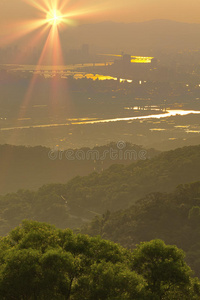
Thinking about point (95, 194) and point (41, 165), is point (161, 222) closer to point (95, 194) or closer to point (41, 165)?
point (95, 194)

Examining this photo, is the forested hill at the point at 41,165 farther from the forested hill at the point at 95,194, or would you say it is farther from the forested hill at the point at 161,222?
the forested hill at the point at 161,222

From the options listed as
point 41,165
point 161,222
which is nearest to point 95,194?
point 161,222

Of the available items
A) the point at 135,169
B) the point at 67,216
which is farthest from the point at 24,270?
the point at 135,169

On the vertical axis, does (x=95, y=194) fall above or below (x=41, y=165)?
below

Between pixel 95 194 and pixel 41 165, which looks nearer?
pixel 95 194

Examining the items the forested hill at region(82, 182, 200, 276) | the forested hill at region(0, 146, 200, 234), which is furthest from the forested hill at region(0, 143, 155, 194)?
the forested hill at region(82, 182, 200, 276)

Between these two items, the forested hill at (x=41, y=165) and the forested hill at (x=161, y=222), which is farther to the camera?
the forested hill at (x=41, y=165)

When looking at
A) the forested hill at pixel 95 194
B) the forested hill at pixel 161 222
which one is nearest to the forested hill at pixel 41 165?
the forested hill at pixel 95 194
